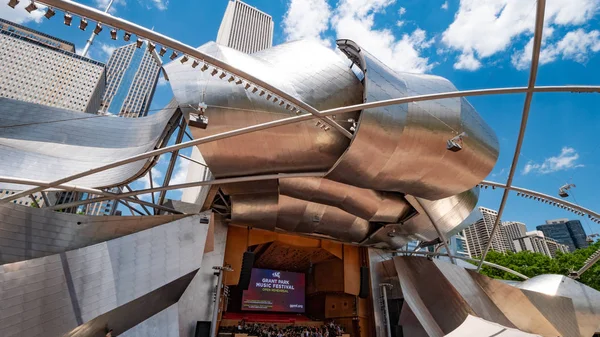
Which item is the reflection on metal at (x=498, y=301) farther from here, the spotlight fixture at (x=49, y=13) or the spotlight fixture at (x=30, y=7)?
the spotlight fixture at (x=30, y=7)

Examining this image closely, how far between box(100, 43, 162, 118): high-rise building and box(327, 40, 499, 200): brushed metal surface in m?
172

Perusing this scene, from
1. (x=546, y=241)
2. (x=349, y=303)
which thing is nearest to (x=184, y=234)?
(x=349, y=303)

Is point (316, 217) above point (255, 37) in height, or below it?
below

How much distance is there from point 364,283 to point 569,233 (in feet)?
510

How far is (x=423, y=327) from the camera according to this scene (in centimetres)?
2169

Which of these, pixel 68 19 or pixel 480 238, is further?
pixel 480 238

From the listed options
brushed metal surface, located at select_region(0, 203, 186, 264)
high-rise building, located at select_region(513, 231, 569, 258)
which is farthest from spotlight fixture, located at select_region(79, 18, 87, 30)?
high-rise building, located at select_region(513, 231, 569, 258)

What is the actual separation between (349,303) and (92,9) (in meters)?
26.8

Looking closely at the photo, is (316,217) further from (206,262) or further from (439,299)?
(439,299)

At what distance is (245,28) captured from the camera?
72.2 m

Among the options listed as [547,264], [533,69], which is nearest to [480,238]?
[547,264]

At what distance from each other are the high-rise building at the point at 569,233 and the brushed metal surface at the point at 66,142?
532 feet

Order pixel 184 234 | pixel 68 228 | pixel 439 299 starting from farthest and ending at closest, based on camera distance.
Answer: pixel 439 299 < pixel 184 234 < pixel 68 228

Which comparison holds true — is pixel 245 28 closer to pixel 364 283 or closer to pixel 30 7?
pixel 364 283
